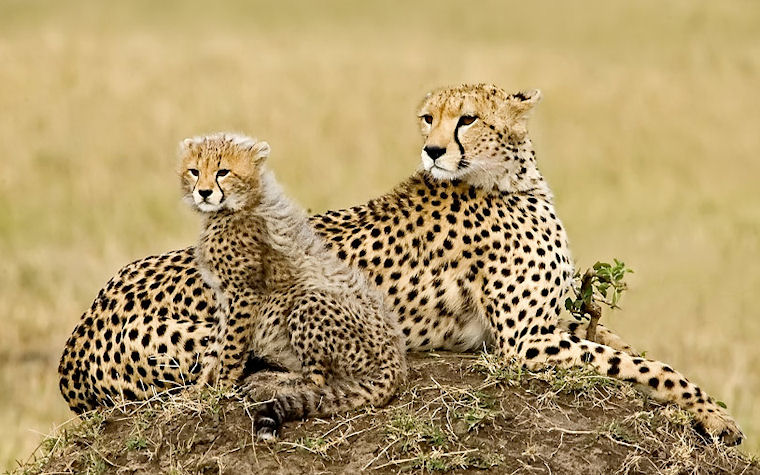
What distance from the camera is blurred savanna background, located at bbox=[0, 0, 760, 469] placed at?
966cm

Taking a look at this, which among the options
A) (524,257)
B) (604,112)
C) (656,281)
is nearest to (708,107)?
(604,112)

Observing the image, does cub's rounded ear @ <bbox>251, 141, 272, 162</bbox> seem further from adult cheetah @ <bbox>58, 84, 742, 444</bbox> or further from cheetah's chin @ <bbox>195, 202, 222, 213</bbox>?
adult cheetah @ <bbox>58, 84, 742, 444</bbox>

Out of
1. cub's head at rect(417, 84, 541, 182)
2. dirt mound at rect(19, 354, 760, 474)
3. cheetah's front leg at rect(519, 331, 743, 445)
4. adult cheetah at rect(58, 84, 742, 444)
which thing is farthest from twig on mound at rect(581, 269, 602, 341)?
A: cub's head at rect(417, 84, 541, 182)

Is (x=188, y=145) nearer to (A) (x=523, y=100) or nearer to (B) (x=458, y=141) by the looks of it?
(B) (x=458, y=141)

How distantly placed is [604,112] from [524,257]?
10.8 m

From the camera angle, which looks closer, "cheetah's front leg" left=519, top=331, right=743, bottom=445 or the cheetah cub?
the cheetah cub

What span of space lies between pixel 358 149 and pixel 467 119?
8.96m

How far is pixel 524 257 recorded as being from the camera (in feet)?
15.5

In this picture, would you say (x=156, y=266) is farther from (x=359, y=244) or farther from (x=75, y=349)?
(x=359, y=244)

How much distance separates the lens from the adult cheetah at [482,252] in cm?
460

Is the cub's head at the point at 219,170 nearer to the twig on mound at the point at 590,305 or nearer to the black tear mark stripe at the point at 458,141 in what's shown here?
the black tear mark stripe at the point at 458,141

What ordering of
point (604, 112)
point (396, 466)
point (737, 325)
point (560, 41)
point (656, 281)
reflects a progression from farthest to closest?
point (560, 41)
point (604, 112)
point (656, 281)
point (737, 325)
point (396, 466)

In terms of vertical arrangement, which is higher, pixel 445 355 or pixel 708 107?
pixel 708 107

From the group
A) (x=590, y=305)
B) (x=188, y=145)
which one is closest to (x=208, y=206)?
(x=188, y=145)
